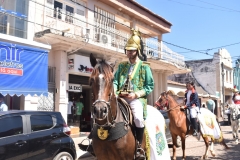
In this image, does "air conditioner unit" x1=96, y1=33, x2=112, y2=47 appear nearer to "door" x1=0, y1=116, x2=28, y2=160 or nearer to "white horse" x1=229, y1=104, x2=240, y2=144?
"white horse" x1=229, y1=104, x2=240, y2=144

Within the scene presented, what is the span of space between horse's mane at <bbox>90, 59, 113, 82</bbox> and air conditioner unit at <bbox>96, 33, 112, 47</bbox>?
486 inches

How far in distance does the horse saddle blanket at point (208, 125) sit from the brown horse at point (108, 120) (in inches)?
226

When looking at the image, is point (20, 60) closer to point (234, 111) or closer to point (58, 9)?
point (58, 9)

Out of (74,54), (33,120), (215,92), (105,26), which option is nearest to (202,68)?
(215,92)

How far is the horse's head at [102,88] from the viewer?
3.03m

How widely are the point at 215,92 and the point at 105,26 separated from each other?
955 inches

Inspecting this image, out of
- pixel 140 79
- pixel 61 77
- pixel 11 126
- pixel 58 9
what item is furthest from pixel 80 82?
pixel 140 79

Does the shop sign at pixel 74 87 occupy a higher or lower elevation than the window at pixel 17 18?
lower

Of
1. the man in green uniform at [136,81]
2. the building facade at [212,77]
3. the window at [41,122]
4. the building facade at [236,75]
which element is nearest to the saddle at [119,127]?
the man in green uniform at [136,81]

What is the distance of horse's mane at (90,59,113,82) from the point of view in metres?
3.26

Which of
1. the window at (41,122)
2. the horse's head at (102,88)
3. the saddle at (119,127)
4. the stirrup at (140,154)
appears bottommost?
the stirrup at (140,154)

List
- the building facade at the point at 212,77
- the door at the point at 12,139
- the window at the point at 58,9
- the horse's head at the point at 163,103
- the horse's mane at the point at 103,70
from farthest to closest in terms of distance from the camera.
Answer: the building facade at the point at 212,77
the window at the point at 58,9
the horse's head at the point at 163,103
the door at the point at 12,139
the horse's mane at the point at 103,70

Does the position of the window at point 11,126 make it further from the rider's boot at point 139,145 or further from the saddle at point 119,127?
the rider's boot at point 139,145

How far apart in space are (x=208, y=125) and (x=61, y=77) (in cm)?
822
